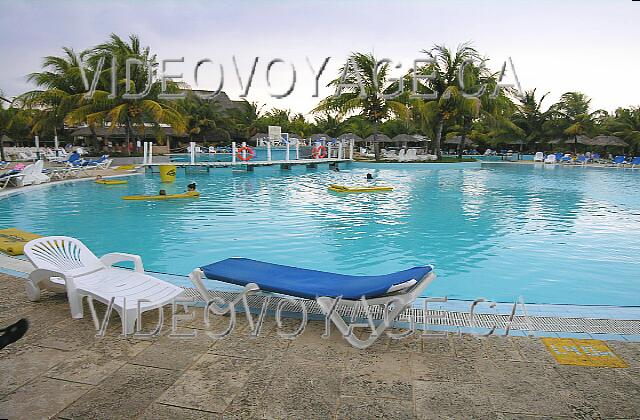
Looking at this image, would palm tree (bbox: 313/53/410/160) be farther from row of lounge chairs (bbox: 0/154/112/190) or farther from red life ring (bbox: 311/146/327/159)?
row of lounge chairs (bbox: 0/154/112/190)

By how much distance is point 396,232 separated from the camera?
8.32 m

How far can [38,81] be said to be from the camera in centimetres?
2666

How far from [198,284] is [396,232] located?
5.03 metres

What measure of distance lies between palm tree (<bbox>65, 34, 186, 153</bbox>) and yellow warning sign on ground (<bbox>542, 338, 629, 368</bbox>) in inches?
953

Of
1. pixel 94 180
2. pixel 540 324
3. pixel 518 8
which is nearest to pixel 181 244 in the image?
pixel 540 324

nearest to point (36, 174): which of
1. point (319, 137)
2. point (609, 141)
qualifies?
point (319, 137)

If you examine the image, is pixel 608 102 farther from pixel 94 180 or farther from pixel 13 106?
pixel 13 106

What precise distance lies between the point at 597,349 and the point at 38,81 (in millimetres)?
30726

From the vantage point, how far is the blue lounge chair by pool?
318 centimetres

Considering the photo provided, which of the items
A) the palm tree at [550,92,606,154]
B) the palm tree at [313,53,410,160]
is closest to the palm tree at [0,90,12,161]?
the palm tree at [313,53,410,160]

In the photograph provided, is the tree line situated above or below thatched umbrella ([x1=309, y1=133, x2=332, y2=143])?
above

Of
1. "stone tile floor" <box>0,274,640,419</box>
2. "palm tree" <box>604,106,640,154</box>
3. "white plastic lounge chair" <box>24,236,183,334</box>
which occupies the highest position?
"palm tree" <box>604,106,640,154</box>

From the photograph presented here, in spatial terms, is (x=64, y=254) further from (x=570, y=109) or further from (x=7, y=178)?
(x=570, y=109)

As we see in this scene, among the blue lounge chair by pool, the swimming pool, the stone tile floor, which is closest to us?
the stone tile floor
